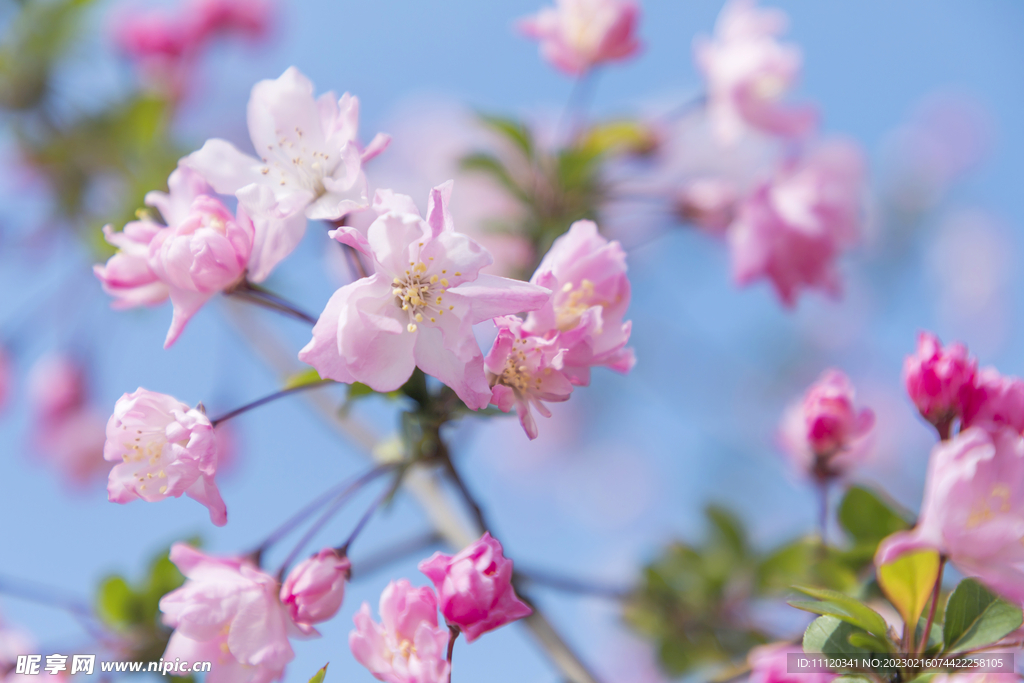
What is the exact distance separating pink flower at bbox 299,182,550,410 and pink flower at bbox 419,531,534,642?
19 cm

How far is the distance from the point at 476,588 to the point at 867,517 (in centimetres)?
77

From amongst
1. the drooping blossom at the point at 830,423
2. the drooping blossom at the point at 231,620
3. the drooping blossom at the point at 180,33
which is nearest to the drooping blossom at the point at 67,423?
the drooping blossom at the point at 180,33

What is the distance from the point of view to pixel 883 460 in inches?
159

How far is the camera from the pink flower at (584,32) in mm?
1753

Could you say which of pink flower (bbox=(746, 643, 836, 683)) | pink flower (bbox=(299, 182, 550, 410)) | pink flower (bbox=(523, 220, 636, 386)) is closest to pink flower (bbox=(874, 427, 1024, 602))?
pink flower (bbox=(746, 643, 836, 683))

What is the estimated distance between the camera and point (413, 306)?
0.89 m

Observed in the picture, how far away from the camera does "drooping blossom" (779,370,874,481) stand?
48.7 inches

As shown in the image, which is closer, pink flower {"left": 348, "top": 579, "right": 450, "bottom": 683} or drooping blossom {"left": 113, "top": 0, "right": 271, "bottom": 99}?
pink flower {"left": 348, "top": 579, "right": 450, "bottom": 683}

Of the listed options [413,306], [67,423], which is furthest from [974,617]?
[67,423]

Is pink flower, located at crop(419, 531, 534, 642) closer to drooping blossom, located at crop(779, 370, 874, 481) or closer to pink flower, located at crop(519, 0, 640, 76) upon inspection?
drooping blossom, located at crop(779, 370, 874, 481)

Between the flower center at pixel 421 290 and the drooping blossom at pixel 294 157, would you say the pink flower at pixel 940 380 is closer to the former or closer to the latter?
the flower center at pixel 421 290

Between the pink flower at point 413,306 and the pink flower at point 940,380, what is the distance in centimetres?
55

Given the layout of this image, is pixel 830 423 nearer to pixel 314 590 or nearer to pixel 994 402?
pixel 994 402

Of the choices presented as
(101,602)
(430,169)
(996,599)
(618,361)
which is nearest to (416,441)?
(618,361)
